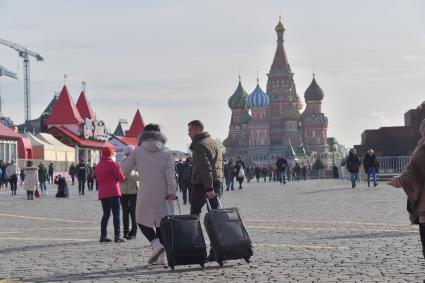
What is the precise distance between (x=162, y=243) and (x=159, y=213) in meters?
0.40

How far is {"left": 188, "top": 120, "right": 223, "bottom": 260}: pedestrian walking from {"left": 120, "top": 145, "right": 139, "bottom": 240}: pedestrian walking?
107 inches

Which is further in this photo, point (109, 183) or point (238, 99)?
point (238, 99)

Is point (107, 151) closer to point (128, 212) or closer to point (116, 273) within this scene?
point (128, 212)

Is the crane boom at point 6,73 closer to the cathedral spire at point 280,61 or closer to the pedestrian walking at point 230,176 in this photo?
the cathedral spire at point 280,61

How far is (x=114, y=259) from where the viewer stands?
A: 10.1m

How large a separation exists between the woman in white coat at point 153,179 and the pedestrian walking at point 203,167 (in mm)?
305

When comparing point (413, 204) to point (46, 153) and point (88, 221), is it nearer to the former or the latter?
point (88, 221)

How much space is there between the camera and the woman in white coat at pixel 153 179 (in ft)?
32.2

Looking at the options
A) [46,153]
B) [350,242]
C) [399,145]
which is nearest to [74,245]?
[350,242]

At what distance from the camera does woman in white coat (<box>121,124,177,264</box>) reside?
32.2 feet

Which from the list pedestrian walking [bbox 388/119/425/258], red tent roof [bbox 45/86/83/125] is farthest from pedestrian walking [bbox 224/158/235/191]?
red tent roof [bbox 45/86/83/125]

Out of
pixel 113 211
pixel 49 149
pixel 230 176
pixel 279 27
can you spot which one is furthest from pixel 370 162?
pixel 279 27

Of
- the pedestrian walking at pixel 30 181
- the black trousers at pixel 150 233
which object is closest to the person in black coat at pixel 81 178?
the pedestrian walking at pixel 30 181

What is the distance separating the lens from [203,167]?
9914 mm
